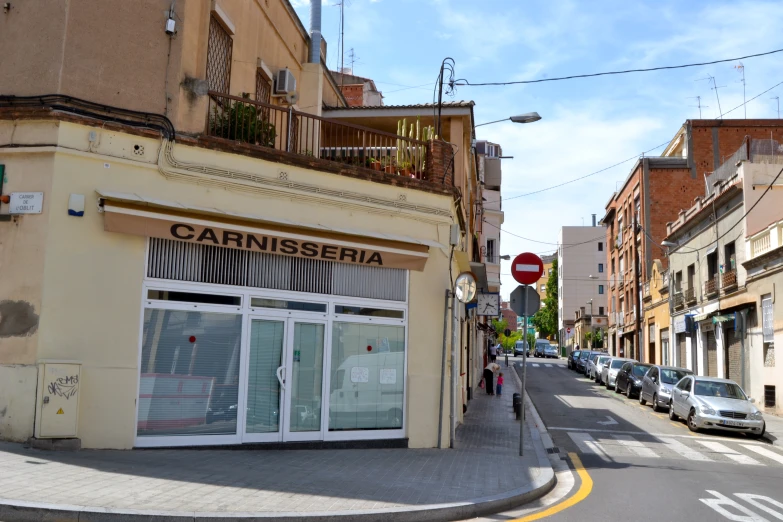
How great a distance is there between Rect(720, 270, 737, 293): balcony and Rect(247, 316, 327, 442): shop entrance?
21030 millimetres

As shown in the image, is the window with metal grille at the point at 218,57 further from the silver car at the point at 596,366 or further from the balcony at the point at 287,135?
the silver car at the point at 596,366

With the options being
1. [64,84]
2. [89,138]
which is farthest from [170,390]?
[64,84]

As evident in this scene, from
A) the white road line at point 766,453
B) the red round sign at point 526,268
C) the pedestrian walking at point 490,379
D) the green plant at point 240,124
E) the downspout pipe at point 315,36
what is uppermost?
the downspout pipe at point 315,36

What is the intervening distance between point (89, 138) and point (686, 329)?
97.5 feet

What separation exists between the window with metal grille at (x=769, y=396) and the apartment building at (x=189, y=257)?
16.6 m

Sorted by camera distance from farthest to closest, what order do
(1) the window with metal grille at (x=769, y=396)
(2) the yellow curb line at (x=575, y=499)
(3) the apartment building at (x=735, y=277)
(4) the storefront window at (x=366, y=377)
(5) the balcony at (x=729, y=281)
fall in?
(5) the balcony at (x=729, y=281)
(3) the apartment building at (x=735, y=277)
(1) the window with metal grille at (x=769, y=396)
(4) the storefront window at (x=366, y=377)
(2) the yellow curb line at (x=575, y=499)

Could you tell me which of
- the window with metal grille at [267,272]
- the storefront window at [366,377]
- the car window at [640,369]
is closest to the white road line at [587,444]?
the storefront window at [366,377]

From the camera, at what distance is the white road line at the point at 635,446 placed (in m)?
13.4

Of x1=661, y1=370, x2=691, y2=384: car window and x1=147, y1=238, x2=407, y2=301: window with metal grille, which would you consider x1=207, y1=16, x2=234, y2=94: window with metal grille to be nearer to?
x1=147, y1=238, x2=407, y2=301: window with metal grille

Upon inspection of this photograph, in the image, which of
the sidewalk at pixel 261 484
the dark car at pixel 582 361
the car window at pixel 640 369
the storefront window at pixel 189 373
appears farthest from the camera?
the dark car at pixel 582 361

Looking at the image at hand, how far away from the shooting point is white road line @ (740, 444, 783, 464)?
13858 millimetres

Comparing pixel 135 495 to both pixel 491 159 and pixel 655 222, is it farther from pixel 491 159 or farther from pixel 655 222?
pixel 655 222

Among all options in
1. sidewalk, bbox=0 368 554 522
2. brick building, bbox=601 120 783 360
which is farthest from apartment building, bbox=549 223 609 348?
sidewalk, bbox=0 368 554 522

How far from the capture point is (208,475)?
317 inches
